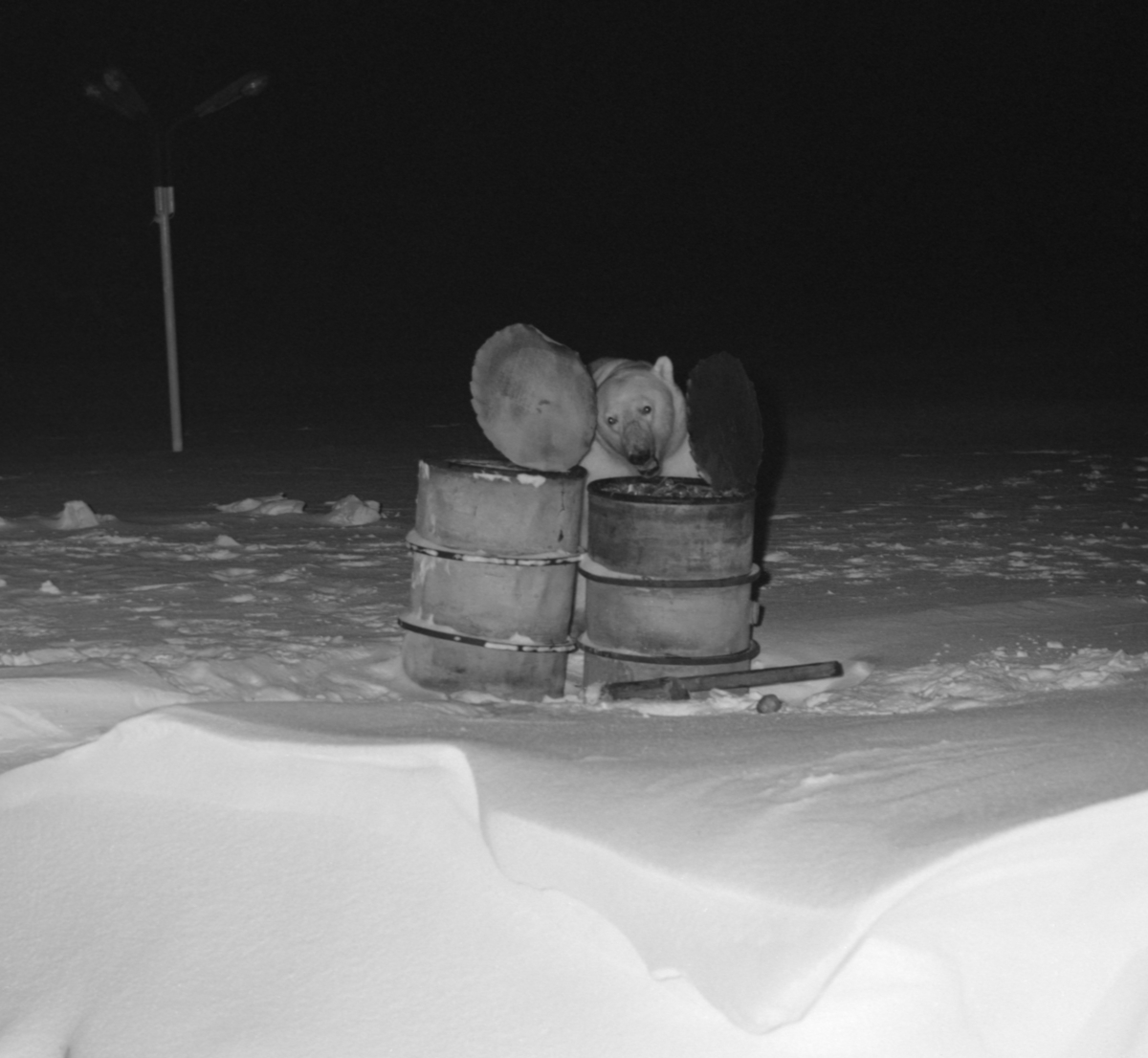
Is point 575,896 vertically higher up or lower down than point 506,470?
lower down

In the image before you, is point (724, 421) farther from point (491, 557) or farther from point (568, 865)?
point (568, 865)

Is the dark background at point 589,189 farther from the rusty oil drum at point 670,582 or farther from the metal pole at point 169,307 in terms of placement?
the rusty oil drum at point 670,582

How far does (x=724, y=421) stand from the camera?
4703 millimetres

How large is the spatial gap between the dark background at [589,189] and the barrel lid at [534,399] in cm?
1309

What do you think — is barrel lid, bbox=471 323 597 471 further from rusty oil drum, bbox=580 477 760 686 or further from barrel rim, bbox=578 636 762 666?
barrel rim, bbox=578 636 762 666

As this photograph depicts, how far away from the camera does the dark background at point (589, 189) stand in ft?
77.7

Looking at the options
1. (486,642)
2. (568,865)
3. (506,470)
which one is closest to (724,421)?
(506,470)

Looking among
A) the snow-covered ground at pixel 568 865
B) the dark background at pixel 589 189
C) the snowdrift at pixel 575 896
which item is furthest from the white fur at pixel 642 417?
the dark background at pixel 589 189

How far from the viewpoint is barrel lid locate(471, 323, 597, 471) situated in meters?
4.76

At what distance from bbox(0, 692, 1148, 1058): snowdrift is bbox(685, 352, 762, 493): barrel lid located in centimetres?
155

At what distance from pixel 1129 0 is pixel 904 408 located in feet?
103

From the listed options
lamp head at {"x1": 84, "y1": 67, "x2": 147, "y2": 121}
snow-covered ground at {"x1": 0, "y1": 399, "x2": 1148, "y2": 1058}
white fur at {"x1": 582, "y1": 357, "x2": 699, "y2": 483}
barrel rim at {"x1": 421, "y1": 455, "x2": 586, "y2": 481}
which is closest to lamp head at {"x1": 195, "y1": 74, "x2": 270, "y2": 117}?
lamp head at {"x1": 84, "y1": 67, "x2": 147, "y2": 121}

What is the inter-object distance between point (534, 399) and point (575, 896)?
2.39 meters

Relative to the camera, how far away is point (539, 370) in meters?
4.77
